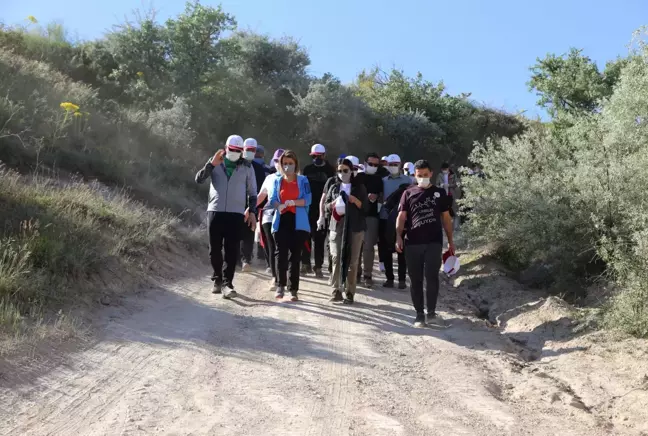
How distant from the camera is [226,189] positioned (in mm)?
8352

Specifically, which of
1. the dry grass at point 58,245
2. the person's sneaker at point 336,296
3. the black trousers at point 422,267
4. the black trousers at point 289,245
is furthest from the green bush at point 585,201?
the dry grass at point 58,245

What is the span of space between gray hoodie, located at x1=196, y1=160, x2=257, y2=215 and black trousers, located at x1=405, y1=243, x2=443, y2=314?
92.2 inches

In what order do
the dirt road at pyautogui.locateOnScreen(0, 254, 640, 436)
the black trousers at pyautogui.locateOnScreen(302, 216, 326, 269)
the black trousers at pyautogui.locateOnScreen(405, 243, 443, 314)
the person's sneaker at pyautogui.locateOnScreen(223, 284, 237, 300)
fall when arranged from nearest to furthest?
the dirt road at pyautogui.locateOnScreen(0, 254, 640, 436) → the black trousers at pyautogui.locateOnScreen(405, 243, 443, 314) → the person's sneaker at pyautogui.locateOnScreen(223, 284, 237, 300) → the black trousers at pyautogui.locateOnScreen(302, 216, 326, 269)

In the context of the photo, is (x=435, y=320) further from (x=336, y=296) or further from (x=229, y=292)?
(x=229, y=292)

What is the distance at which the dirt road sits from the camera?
4.38m

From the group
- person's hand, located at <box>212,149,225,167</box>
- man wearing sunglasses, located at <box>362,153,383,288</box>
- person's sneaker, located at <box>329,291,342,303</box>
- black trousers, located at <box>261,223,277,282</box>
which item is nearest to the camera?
person's hand, located at <box>212,149,225,167</box>

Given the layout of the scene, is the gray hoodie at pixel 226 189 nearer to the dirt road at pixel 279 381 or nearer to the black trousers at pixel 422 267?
the dirt road at pixel 279 381

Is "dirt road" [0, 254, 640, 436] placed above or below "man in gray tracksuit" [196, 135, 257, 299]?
below

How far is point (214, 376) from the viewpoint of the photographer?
5281mm

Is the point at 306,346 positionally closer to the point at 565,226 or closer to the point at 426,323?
the point at 426,323

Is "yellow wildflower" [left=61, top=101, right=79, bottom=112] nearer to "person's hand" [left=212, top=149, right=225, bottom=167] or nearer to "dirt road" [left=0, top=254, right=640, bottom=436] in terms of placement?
"person's hand" [left=212, top=149, right=225, bottom=167]

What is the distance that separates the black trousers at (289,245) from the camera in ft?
28.0

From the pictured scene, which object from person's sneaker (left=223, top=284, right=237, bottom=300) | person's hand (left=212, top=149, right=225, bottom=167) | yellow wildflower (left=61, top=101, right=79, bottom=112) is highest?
yellow wildflower (left=61, top=101, right=79, bottom=112)

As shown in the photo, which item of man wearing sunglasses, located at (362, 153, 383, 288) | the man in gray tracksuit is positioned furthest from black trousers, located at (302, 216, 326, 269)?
the man in gray tracksuit
